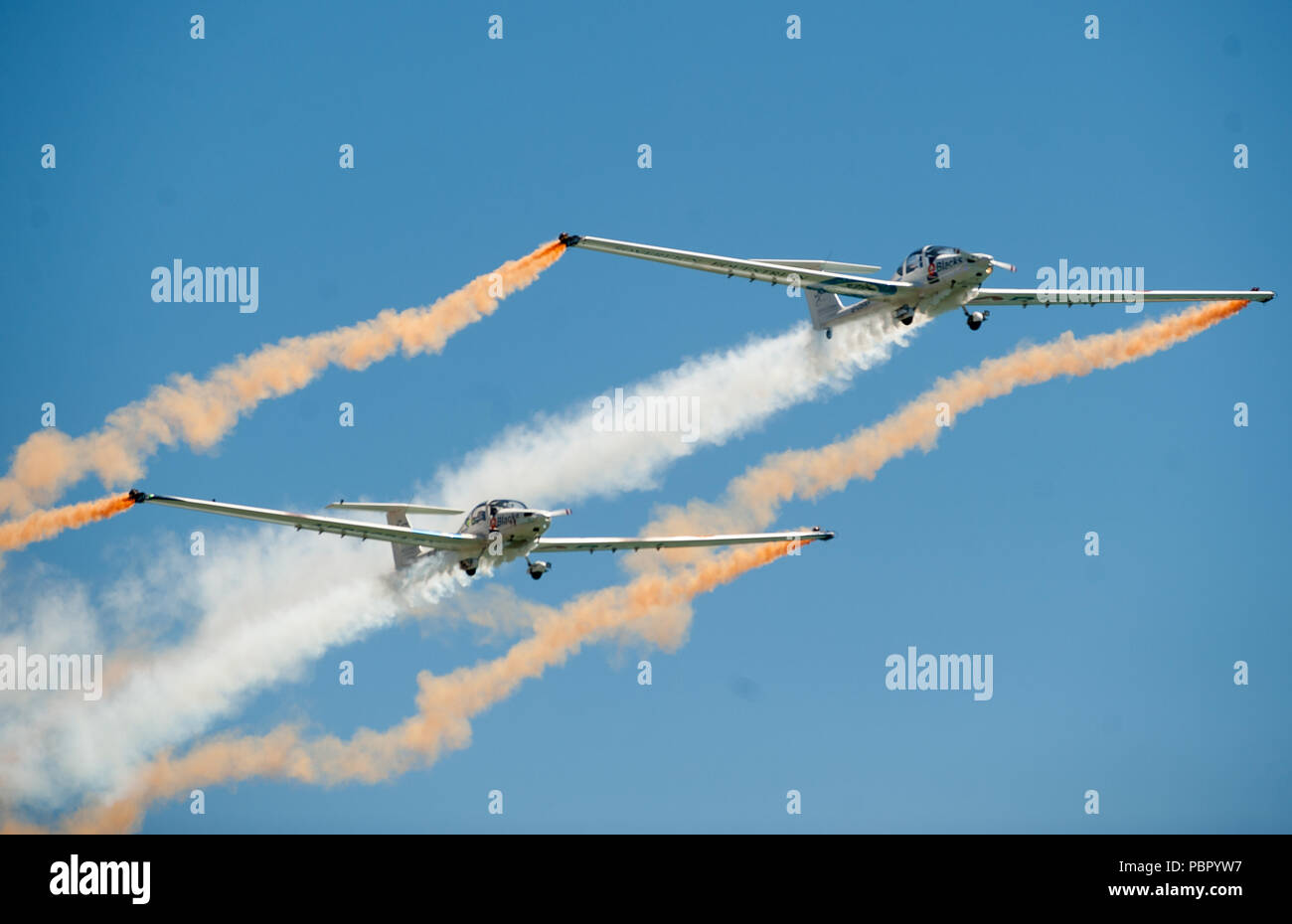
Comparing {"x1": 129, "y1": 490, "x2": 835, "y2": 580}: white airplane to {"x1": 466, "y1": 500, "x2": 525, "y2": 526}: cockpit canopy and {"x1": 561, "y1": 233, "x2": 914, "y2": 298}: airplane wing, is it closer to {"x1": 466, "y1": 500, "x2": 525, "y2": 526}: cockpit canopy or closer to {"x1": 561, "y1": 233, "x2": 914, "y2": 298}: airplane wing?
{"x1": 466, "y1": 500, "x2": 525, "y2": 526}: cockpit canopy

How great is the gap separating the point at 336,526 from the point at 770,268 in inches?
939

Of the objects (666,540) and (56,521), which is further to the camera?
(666,540)

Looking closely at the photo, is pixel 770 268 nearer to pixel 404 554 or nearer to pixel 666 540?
pixel 666 540

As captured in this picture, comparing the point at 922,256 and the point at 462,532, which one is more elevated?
the point at 922,256

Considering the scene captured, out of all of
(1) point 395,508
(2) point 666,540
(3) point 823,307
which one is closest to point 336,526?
(1) point 395,508

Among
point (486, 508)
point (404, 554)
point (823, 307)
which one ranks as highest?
point (823, 307)

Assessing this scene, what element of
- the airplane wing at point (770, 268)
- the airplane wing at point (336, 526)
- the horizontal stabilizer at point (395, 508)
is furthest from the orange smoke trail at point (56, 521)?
the airplane wing at point (770, 268)

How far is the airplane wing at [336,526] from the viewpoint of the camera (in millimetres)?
94000

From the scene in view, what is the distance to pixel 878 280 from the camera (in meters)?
107

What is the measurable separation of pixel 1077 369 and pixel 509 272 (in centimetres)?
3958

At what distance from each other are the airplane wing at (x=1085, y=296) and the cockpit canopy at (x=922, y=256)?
452 cm

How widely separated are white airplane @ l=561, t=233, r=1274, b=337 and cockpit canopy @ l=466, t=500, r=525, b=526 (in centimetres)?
1264

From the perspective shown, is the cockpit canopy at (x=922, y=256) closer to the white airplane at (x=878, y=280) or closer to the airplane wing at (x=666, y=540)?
the white airplane at (x=878, y=280)

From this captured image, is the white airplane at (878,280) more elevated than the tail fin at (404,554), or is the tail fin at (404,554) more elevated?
the white airplane at (878,280)
